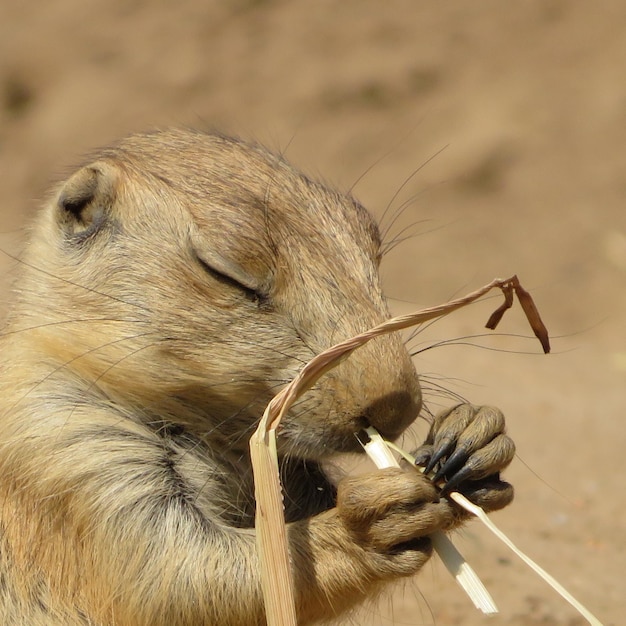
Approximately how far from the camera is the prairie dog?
11.2 ft

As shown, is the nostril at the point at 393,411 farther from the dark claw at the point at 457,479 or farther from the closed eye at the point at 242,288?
the closed eye at the point at 242,288

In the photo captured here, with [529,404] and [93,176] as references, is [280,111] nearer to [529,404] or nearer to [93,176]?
[529,404]

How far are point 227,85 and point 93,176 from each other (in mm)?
8858

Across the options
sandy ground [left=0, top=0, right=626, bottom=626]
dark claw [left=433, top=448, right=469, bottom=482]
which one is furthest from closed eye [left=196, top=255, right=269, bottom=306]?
sandy ground [left=0, top=0, right=626, bottom=626]

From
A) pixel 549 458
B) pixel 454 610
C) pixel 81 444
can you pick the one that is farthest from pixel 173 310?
pixel 549 458

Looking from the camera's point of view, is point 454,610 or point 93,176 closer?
point 93,176

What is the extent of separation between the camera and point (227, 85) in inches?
499

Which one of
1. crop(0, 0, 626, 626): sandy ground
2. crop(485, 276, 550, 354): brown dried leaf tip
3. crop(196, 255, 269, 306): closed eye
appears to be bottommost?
crop(196, 255, 269, 306): closed eye

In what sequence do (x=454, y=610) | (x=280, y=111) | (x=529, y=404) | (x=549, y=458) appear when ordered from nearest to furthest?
(x=454, y=610) < (x=549, y=458) < (x=529, y=404) < (x=280, y=111)

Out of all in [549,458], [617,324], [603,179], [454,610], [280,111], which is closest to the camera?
[454,610]

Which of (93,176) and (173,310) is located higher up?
(93,176)

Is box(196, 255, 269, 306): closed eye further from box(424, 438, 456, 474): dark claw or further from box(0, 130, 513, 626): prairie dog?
box(424, 438, 456, 474): dark claw

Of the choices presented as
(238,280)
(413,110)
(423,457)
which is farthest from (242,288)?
(413,110)

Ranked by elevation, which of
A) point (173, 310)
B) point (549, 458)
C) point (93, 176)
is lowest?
point (549, 458)
